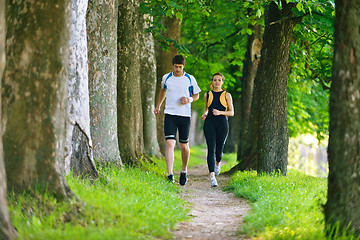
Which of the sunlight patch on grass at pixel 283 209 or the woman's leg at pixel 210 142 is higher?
the woman's leg at pixel 210 142

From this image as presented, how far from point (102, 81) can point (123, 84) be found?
1916 mm

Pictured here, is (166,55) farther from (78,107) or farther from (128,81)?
(78,107)

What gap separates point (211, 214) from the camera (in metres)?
6.65

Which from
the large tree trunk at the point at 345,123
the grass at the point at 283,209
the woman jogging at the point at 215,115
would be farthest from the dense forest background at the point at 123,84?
the woman jogging at the point at 215,115

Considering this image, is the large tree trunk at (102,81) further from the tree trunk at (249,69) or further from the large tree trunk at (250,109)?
the tree trunk at (249,69)

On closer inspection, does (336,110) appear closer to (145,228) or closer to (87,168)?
(145,228)

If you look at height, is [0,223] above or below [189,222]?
above

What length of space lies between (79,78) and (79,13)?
96 cm

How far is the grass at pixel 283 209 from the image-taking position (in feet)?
17.0

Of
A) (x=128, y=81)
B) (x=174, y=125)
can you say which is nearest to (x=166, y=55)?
(x=128, y=81)

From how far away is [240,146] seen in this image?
56.3 ft

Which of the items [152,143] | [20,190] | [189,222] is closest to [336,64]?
[189,222]

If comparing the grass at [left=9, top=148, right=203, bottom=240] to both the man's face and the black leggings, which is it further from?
the man's face

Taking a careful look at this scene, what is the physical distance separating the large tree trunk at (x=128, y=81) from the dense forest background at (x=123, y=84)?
24mm
